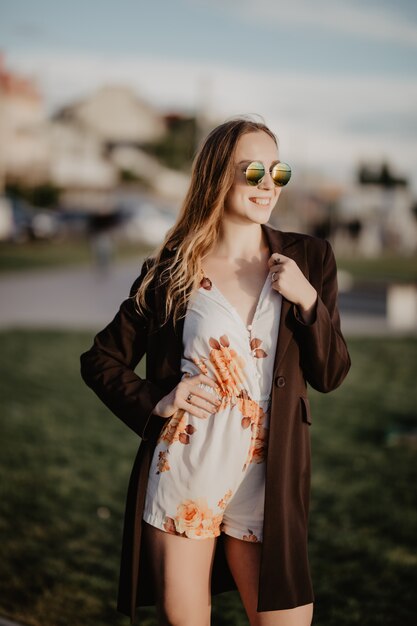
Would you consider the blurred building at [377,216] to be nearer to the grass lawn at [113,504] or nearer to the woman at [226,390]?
the grass lawn at [113,504]

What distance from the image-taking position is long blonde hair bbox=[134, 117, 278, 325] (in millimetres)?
2477

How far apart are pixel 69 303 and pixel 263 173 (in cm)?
1316

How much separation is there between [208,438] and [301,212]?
69806 millimetres

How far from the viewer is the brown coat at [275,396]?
2.38 m

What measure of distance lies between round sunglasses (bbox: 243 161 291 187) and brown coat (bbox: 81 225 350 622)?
0.69ft

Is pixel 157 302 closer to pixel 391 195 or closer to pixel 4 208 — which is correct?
Result: pixel 4 208

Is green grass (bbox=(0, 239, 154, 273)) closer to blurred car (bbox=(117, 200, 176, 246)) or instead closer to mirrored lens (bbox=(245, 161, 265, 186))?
blurred car (bbox=(117, 200, 176, 246))

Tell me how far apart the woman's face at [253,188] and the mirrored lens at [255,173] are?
30 mm

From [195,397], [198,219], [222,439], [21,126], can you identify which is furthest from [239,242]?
[21,126]

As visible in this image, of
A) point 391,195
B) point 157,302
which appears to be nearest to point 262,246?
point 157,302

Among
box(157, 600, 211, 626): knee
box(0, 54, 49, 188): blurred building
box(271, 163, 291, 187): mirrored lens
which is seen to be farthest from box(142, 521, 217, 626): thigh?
box(0, 54, 49, 188): blurred building

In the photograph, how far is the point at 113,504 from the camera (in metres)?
5.74

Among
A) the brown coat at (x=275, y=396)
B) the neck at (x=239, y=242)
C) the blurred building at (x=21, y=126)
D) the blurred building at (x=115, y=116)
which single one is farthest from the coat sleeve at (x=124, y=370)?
the blurred building at (x=115, y=116)

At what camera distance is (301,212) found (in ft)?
233
